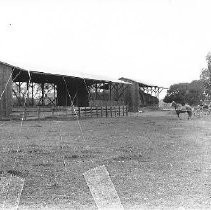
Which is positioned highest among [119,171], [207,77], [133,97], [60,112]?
[207,77]

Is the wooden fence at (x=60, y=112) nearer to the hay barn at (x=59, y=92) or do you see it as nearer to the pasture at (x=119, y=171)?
the hay barn at (x=59, y=92)

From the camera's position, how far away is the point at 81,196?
19.2 feet

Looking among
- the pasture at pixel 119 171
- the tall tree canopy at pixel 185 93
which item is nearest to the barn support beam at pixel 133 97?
the tall tree canopy at pixel 185 93

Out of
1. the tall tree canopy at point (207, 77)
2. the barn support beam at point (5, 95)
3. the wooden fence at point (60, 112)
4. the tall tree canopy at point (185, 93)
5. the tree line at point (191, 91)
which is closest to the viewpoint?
the barn support beam at point (5, 95)

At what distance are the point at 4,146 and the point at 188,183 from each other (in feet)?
21.4

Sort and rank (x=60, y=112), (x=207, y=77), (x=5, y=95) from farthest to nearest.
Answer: (x=207, y=77)
(x=60, y=112)
(x=5, y=95)

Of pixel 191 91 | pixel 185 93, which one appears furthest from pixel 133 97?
pixel 191 91

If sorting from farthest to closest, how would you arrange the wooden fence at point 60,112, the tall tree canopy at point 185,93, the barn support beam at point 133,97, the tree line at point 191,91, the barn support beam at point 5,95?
the tall tree canopy at point 185,93
the tree line at point 191,91
the barn support beam at point 133,97
the wooden fence at point 60,112
the barn support beam at point 5,95

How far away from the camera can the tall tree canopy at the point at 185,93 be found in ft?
235

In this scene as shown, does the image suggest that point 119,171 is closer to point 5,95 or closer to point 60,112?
point 5,95

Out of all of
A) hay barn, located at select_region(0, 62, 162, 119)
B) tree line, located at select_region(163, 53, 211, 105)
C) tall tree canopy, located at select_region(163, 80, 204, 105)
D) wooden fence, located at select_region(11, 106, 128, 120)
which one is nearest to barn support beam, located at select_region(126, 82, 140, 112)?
hay barn, located at select_region(0, 62, 162, 119)

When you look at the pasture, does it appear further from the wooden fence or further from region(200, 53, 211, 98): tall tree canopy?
region(200, 53, 211, 98): tall tree canopy

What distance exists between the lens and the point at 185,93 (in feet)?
235

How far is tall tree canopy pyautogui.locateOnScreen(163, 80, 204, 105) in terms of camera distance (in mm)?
71562
